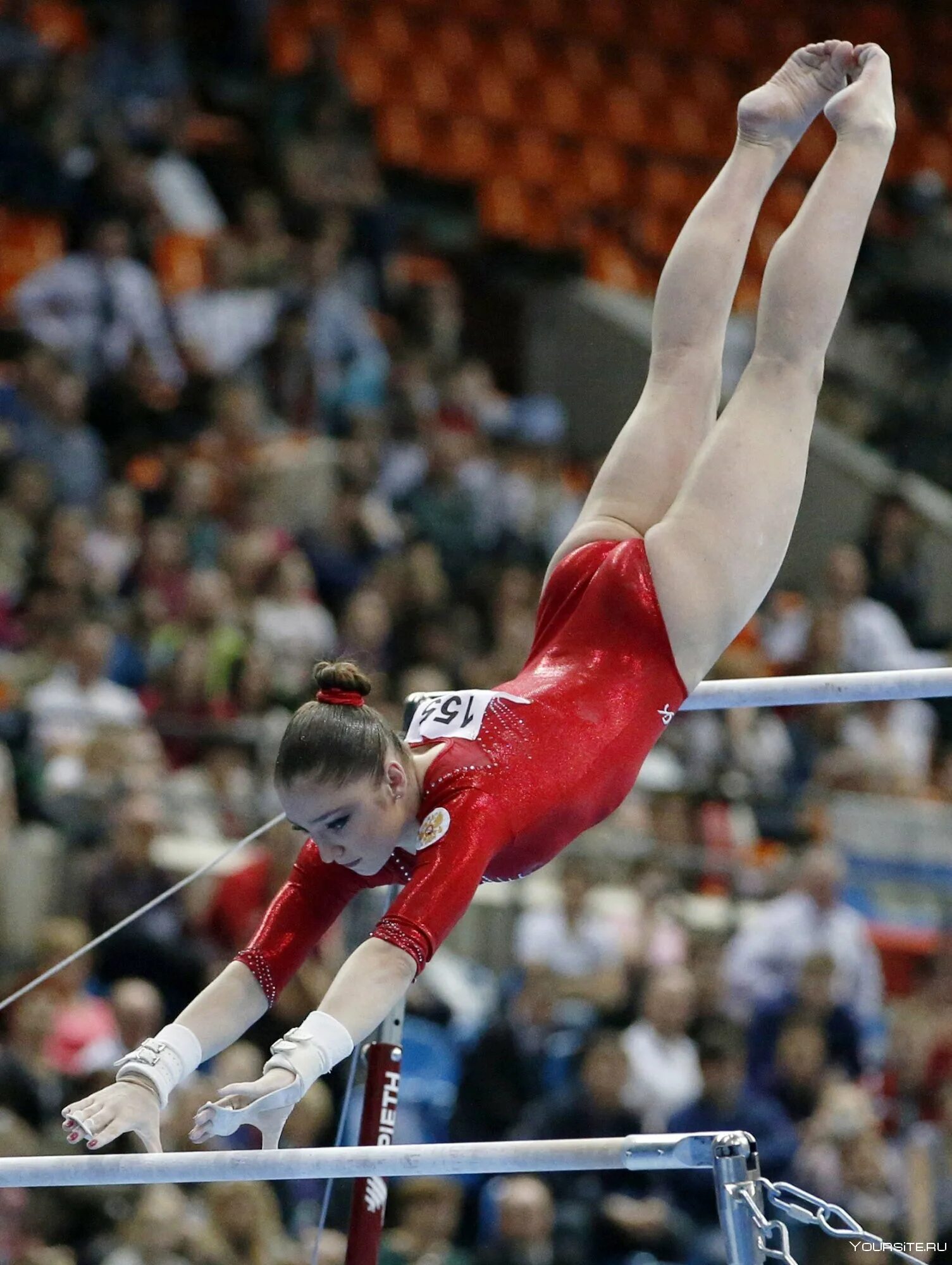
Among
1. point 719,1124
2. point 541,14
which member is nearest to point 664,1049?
point 719,1124

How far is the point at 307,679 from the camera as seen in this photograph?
7039 millimetres

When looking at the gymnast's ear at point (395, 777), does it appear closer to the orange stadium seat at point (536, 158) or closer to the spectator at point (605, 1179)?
the spectator at point (605, 1179)

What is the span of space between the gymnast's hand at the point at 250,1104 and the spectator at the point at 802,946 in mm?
4131

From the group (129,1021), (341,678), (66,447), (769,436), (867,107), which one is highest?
(66,447)

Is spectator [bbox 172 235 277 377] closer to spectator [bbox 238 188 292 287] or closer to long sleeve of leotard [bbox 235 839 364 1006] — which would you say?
spectator [bbox 238 188 292 287]

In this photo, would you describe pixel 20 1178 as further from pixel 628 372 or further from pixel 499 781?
pixel 628 372

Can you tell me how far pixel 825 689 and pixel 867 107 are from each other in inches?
46.5

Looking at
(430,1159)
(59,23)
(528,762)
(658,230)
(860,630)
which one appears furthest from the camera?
(658,230)

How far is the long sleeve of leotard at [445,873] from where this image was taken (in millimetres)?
2961

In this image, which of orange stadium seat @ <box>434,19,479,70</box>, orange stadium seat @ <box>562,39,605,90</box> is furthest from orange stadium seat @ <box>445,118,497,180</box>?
orange stadium seat @ <box>562,39,605,90</box>

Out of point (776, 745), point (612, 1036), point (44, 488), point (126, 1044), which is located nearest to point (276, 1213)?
point (126, 1044)

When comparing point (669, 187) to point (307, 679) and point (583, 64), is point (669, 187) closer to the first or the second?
point (583, 64)

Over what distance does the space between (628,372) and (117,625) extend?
15.5 feet

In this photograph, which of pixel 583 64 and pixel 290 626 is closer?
pixel 290 626
